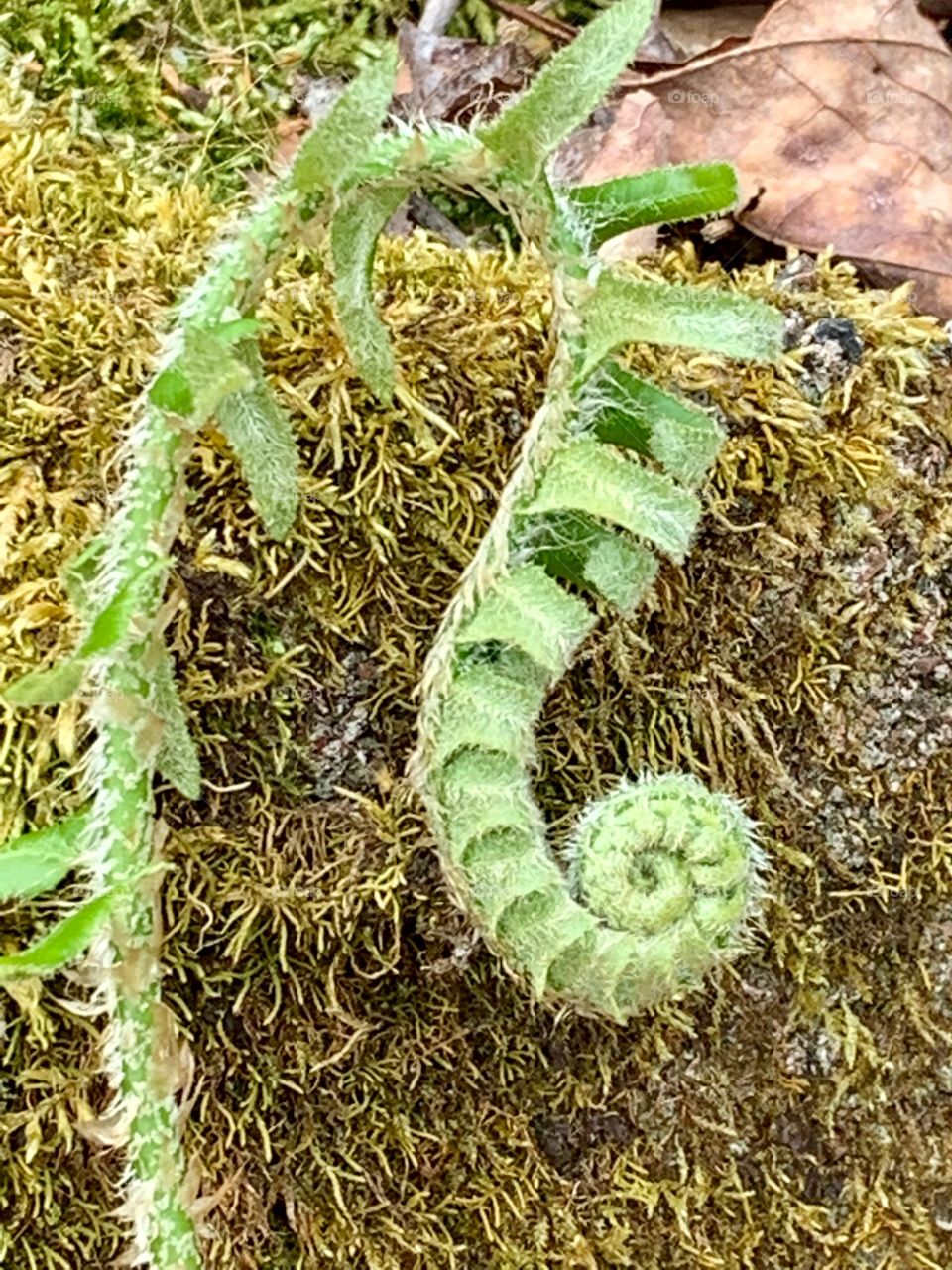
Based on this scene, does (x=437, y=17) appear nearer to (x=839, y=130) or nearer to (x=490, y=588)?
(x=839, y=130)

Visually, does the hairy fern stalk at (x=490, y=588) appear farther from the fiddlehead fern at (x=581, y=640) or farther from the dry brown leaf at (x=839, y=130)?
the dry brown leaf at (x=839, y=130)

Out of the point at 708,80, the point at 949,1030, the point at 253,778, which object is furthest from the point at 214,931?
the point at 708,80

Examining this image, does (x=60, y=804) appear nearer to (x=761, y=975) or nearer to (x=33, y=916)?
(x=33, y=916)

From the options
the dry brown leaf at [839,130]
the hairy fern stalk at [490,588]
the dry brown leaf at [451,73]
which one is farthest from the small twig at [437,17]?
the hairy fern stalk at [490,588]

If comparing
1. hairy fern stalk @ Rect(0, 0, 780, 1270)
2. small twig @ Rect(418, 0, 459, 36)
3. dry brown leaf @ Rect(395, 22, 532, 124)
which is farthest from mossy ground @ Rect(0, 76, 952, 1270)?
small twig @ Rect(418, 0, 459, 36)

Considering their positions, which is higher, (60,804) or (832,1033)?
(60,804)

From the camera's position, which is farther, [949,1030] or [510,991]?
[949,1030]

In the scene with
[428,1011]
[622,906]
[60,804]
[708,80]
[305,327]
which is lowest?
[428,1011]
